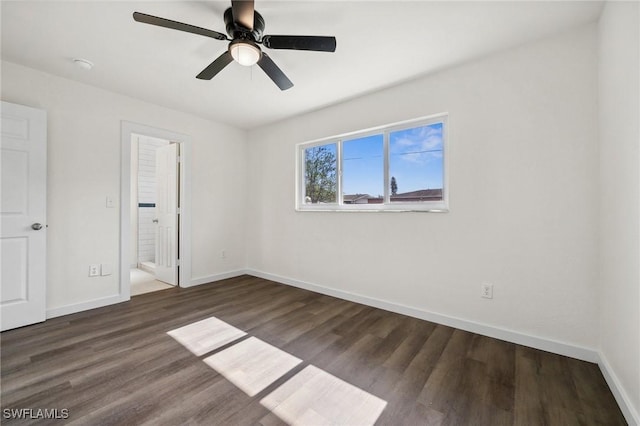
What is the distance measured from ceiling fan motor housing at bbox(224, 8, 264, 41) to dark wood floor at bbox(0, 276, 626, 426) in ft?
7.39

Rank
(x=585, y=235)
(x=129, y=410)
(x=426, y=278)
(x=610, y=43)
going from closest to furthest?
(x=129, y=410) → (x=610, y=43) → (x=585, y=235) → (x=426, y=278)

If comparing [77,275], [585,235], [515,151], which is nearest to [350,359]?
[585,235]

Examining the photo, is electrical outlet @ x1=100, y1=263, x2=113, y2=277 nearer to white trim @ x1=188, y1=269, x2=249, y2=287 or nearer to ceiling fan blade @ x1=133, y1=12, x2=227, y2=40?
white trim @ x1=188, y1=269, x2=249, y2=287

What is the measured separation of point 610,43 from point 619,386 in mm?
2073

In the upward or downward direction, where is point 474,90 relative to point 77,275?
upward

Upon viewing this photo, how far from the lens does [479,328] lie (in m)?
2.30

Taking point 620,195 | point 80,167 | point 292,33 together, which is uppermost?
point 292,33

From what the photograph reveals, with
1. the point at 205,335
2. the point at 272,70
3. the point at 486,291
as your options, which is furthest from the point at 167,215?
the point at 486,291

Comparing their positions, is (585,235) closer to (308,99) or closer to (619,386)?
(619,386)

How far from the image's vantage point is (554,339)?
1994 mm

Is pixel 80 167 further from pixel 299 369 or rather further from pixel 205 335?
pixel 299 369

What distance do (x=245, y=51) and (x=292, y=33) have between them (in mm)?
546
